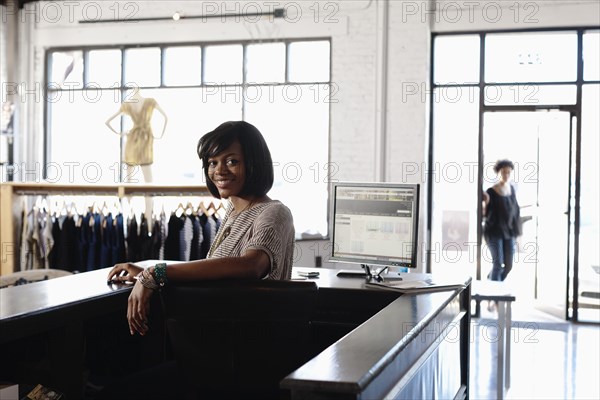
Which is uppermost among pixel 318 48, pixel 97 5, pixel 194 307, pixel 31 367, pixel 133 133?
pixel 97 5

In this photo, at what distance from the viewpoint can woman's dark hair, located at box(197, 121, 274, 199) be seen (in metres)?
2.50

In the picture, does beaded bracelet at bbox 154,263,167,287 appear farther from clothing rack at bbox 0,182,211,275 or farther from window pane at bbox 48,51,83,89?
window pane at bbox 48,51,83,89

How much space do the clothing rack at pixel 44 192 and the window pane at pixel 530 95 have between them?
10.8 ft

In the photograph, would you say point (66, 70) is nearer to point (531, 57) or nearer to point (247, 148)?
point (531, 57)

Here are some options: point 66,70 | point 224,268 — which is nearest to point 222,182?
point 224,268

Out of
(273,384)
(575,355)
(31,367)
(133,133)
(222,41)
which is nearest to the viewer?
(273,384)

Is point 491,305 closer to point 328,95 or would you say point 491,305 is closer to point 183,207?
point 328,95

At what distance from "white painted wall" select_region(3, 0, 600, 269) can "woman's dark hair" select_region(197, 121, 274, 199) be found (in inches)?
209

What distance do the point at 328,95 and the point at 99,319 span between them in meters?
5.66

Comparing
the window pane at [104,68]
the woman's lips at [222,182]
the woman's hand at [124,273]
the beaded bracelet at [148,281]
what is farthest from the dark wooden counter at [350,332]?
the window pane at [104,68]

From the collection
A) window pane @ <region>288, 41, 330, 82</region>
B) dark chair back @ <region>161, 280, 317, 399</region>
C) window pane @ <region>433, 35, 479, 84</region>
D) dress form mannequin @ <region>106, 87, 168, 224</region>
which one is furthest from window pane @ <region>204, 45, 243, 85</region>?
dark chair back @ <region>161, 280, 317, 399</region>

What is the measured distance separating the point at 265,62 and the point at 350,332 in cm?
649

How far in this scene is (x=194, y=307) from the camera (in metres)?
1.96

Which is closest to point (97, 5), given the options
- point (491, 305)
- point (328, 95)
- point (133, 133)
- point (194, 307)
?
point (133, 133)
